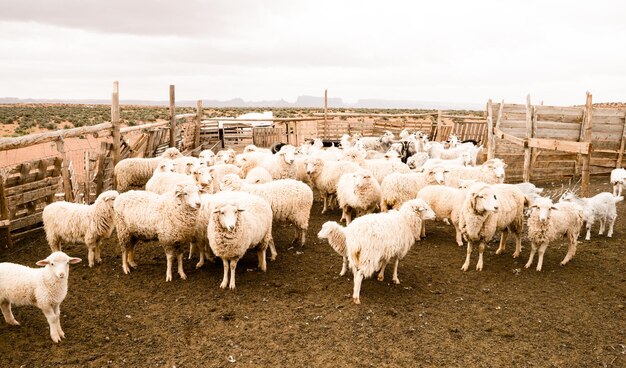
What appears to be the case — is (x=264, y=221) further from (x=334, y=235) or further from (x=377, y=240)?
(x=377, y=240)

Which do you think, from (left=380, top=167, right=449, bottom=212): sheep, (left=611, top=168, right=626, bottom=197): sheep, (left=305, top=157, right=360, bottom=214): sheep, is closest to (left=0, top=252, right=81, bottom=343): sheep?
(left=380, top=167, right=449, bottom=212): sheep

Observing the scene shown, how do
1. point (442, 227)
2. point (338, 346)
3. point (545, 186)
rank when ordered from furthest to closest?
point (545, 186) → point (442, 227) → point (338, 346)

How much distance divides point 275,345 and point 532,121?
12751 millimetres

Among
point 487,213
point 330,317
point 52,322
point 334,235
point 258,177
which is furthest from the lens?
point 258,177

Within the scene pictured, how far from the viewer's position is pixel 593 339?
5.36m

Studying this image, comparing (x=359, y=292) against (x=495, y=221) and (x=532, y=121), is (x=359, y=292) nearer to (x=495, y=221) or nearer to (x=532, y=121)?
(x=495, y=221)

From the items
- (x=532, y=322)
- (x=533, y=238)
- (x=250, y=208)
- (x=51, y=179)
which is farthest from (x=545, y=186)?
(x=51, y=179)

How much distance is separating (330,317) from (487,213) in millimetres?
3591

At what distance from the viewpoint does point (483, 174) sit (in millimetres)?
11031

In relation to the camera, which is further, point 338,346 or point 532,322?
point 532,322

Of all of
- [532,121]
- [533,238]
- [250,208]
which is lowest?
[533,238]

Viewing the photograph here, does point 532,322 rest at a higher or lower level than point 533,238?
lower

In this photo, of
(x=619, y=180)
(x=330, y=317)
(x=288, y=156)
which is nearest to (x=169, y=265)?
(x=330, y=317)

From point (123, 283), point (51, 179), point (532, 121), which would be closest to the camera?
point (123, 283)
